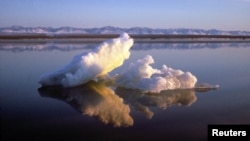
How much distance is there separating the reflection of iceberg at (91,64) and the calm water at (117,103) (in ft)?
0.23

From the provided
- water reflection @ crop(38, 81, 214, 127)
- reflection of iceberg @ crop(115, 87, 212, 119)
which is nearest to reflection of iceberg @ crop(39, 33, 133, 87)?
water reflection @ crop(38, 81, 214, 127)

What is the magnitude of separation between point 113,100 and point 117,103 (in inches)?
2.3

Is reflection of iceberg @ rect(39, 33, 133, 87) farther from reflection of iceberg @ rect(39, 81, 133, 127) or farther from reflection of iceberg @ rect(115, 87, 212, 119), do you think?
reflection of iceberg @ rect(115, 87, 212, 119)

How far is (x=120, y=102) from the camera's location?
78.0 inches

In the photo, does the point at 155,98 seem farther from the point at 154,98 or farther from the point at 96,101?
the point at 96,101

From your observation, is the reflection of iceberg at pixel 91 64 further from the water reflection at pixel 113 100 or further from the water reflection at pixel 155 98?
the water reflection at pixel 155 98

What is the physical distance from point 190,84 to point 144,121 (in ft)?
2.27

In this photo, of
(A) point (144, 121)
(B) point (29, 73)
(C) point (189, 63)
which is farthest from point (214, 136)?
(B) point (29, 73)

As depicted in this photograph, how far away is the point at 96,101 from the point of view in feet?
6.51

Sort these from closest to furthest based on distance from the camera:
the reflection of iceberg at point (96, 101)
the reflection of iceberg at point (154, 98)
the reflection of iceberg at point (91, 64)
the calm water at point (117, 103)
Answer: the calm water at point (117, 103), the reflection of iceberg at point (96, 101), the reflection of iceberg at point (154, 98), the reflection of iceberg at point (91, 64)

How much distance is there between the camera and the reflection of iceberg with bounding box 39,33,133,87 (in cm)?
219

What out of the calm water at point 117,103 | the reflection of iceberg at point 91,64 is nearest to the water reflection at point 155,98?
the calm water at point 117,103

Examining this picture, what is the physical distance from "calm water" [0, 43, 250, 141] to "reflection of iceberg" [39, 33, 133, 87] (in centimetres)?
7

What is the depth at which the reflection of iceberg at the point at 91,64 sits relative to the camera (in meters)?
2.19
